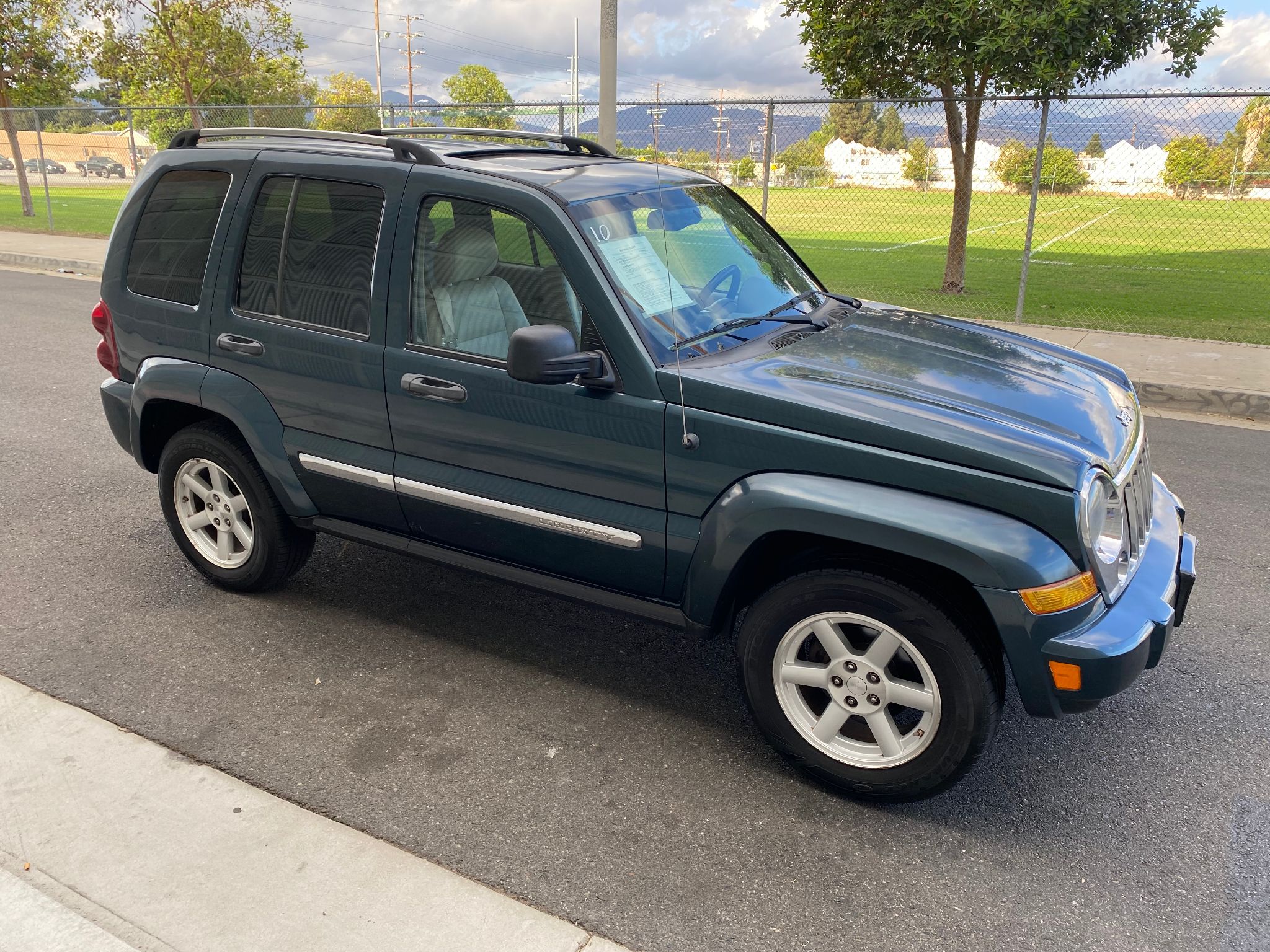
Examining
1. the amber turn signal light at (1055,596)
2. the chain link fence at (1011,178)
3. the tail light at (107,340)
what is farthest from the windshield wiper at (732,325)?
the chain link fence at (1011,178)

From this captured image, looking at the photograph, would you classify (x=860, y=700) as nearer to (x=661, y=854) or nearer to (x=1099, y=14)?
(x=661, y=854)

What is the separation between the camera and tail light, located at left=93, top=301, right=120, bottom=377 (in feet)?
14.5

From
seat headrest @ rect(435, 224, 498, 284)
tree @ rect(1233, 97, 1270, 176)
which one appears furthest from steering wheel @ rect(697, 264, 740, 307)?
tree @ rect(1233, 97, 1270, 176)

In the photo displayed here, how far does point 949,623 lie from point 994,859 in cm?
70

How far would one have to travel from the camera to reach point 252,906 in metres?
2.63

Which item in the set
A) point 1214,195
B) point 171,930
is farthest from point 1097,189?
point 171,930

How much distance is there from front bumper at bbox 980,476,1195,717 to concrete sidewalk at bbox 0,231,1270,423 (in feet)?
19.5

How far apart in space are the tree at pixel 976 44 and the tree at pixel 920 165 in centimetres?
52

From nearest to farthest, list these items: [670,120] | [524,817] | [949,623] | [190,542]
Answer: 1. [949,623]
2. [524,817]
3. [190,542]
4. [670,120]

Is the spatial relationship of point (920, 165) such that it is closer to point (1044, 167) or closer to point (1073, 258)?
point (1044, 167)

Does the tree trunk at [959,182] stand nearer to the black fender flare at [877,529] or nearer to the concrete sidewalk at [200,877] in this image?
the black fender flare at [877,529]

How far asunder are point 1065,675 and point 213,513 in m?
3.42

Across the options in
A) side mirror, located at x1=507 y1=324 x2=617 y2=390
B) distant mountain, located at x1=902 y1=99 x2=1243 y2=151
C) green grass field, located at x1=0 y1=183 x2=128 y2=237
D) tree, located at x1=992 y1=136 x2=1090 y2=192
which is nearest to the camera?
side mirror, located at x1=507 y1=324 x2=617 y2=390

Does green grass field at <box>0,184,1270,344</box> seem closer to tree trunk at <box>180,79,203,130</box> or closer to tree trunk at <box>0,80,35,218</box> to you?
tree trunk at <box>0,80,35,218</box>
